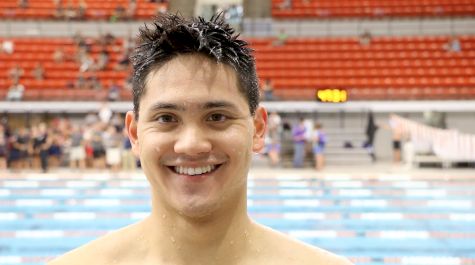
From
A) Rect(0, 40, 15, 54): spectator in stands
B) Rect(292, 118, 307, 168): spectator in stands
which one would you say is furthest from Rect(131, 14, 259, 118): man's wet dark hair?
Rect(0, 40, 15, 54): spectator in stands

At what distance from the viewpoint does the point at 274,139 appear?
13.3 metres

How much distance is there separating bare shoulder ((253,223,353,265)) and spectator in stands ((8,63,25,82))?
15.7m

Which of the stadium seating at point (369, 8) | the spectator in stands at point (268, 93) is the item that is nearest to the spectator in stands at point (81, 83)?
the spectator in stands at point (268, 93)

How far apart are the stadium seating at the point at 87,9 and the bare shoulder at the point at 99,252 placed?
17661 millimetres

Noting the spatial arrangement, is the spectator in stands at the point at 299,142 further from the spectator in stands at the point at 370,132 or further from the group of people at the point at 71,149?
the group of people at the point at 71,149

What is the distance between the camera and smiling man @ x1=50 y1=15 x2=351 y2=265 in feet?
4.17

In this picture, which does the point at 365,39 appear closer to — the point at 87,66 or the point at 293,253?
the point at 87,66

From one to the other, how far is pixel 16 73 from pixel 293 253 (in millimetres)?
15911

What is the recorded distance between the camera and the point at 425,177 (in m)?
11.0

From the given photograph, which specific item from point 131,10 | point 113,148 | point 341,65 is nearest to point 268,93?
point 341,65

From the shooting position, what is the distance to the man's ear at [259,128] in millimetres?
1450

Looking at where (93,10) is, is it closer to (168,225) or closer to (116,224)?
(116,224)

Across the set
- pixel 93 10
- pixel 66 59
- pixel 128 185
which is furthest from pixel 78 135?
pixel 93 10

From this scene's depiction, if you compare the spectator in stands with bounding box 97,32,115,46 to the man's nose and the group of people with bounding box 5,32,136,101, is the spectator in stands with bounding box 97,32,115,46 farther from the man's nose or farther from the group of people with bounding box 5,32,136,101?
the man's nose
